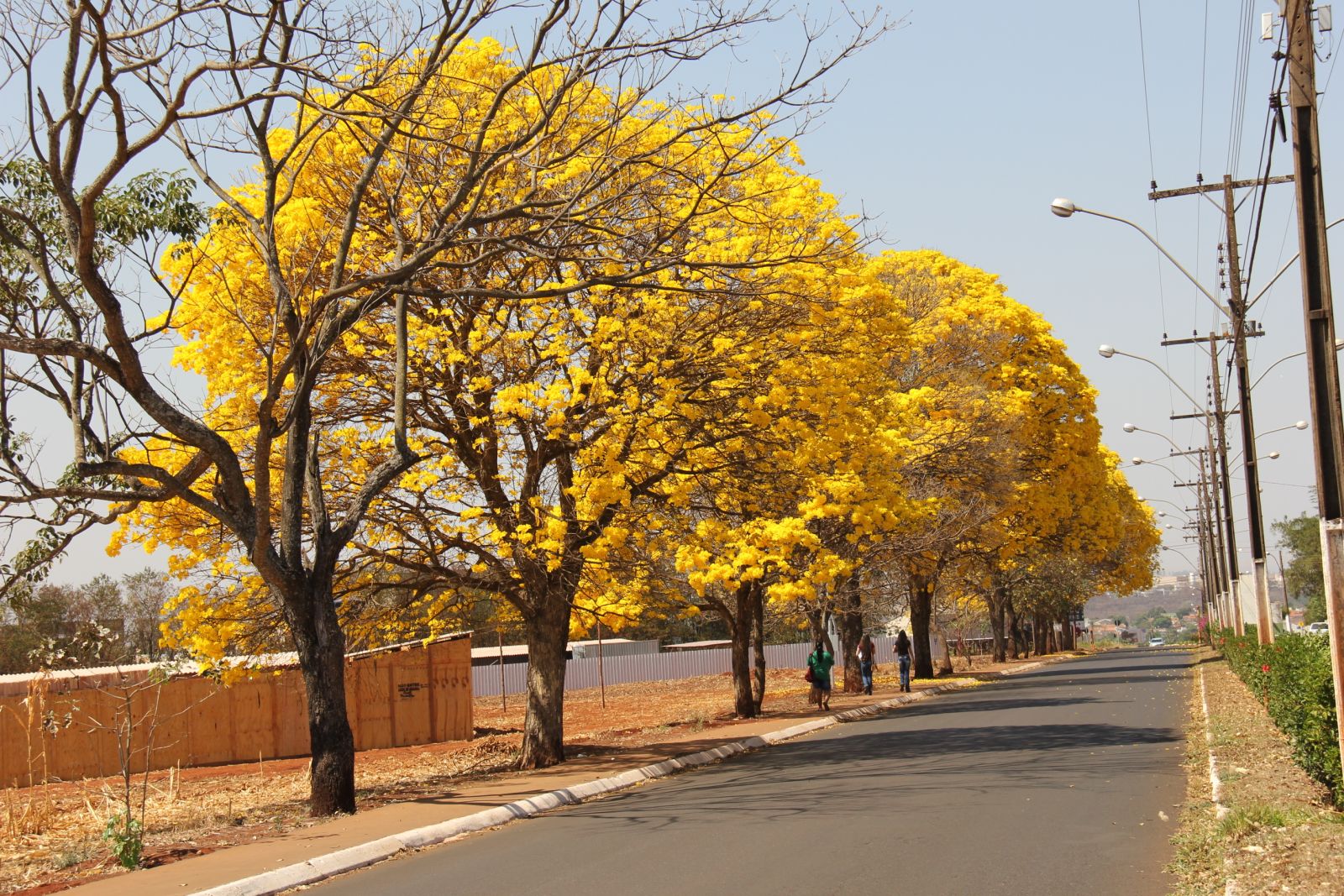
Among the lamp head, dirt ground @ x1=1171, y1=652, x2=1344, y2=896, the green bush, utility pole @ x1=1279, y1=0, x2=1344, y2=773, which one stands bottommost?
dirt ground @ x1=1171, y1=652, x2=1344, y2=896

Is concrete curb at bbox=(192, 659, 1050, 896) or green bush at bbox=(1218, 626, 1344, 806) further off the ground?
green bush at bbox=(1218, 626, 1344, 806)

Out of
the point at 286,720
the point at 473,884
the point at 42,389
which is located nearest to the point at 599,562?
the point at 42,389

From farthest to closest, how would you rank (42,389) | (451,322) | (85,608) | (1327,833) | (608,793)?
(85,608), (451,322), (608,793), (42,389), (1327,833)

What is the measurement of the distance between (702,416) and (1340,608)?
10.6 m

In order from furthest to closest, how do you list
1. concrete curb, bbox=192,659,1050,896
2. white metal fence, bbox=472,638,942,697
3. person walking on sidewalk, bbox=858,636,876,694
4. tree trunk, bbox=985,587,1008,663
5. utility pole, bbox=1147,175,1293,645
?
tree trunk, bbox=985,587,1008,663 < white metal fence, bbox=472,638,942,697 < person walking on sidewalk, bbox=858,636,876,694 < utility pole, bbox=1147,175,1293,645 < concrete curb, bbox=192,659,1050,896

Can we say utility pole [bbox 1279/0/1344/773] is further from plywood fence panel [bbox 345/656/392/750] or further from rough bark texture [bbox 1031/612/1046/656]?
rough bark texture [bbox 1031/612/1046/656]

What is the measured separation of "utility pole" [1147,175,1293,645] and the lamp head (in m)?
5.68

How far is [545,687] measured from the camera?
20.4 metres

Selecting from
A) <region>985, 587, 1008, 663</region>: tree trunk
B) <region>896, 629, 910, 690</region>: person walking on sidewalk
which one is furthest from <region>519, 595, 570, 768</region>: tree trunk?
<region>985, 587, 1008, 663</region>: tree trunk

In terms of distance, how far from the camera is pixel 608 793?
1623 centimetres

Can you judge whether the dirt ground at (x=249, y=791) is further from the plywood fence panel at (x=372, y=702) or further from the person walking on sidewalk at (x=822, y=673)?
the plywood fence panel at (x=372, y=702)

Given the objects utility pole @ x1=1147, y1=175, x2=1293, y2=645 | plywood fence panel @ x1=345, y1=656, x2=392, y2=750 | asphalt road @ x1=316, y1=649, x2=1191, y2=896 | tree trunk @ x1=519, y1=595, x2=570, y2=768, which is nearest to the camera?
asphalt road @ x1=316, y1=649, x2=1191, y2=896

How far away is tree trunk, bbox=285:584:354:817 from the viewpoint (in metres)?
14.7

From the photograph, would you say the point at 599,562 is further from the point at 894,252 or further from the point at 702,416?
the point at 894,252
